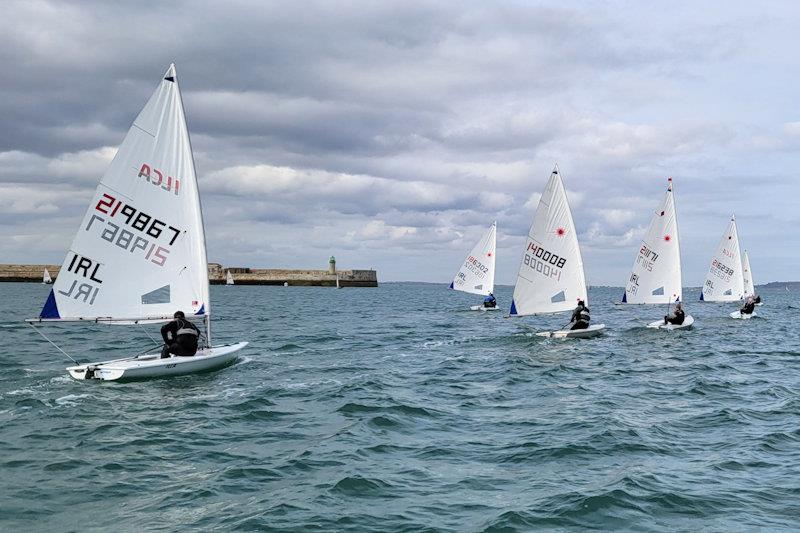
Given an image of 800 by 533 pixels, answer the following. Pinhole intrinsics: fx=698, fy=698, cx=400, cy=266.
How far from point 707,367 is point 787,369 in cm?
308

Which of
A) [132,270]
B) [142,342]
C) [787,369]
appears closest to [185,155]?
[132,270]

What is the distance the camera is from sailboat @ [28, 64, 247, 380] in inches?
714

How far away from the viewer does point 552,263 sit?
97.2 feet

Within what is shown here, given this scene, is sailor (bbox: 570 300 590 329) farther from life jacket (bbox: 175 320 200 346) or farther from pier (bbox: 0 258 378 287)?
pier (bbox: 0 258 378 287)

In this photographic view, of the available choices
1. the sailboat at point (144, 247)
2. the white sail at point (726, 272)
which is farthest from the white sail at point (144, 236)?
the white sail at point (726, 272)

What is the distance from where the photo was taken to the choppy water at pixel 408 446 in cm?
914

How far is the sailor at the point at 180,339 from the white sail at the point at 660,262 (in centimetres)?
2385

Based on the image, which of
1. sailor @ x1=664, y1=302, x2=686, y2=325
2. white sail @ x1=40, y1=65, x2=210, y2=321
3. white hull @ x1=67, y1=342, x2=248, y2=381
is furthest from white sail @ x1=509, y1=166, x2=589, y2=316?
white sail @ x1=40, y1=65, x2=210, y2=321

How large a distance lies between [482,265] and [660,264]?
21.1 metres

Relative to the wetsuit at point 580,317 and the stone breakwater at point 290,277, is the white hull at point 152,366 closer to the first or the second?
the wetsuit at point 580,317

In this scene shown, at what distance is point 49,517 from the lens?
8852 millimetres

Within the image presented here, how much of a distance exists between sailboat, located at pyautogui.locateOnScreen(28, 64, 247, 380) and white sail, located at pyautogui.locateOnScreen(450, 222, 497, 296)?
37.1 m

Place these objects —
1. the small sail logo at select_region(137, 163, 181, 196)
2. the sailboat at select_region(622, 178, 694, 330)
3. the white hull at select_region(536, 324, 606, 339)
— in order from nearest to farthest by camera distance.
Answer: the small sail logo at select_region(137, 163, 181, 196)
the white hull at select_region(536, 324, 606, 339)
the sailboat at select_region(622, 178, 694, 330)

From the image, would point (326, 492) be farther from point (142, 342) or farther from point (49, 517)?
point (142, 342)
